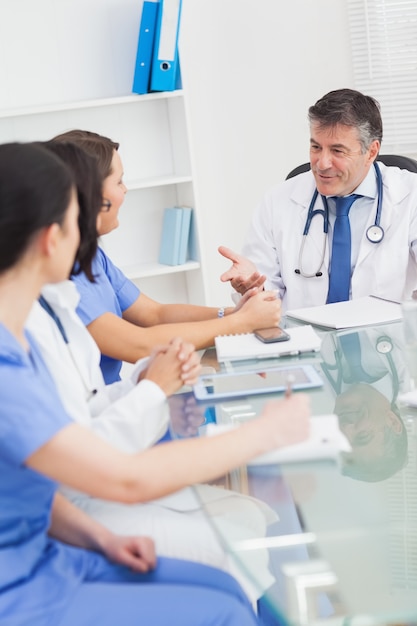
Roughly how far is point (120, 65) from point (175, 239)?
0.77m

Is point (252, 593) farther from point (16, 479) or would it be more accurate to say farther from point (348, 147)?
point (348, 147)

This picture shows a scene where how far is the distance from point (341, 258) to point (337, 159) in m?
0.30

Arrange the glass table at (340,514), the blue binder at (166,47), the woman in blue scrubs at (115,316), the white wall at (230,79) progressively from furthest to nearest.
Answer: the white wall at (230,79)
the blue binder at (166,47)
the woman in blue scrubs at (115,316)
the glass table at (340,514)

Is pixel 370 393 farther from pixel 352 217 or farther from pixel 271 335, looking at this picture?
pixel 352 217

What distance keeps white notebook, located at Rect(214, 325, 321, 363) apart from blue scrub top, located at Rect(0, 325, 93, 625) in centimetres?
66

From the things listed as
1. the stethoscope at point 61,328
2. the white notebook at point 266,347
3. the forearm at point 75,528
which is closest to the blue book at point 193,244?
the white notebook at point 266,347

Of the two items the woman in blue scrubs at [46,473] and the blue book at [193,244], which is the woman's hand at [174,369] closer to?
the woman in blue scrubs at [46,473]

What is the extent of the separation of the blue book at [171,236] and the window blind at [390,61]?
3.36 ft

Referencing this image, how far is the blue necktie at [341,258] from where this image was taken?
109 inches

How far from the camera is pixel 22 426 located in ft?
4.06

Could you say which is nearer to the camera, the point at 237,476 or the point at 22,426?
the point at 22,426

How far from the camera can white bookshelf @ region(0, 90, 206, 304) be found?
12.6 feet

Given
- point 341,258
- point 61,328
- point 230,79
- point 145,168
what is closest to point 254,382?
point 61,328

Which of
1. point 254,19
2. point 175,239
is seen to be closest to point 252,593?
point 175,239
